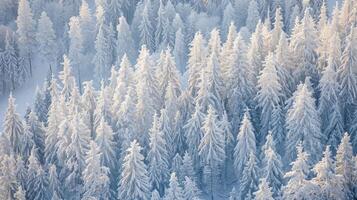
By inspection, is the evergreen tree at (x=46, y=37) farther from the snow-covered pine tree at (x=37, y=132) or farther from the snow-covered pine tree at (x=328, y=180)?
the snow-covered pine tree at (x=328, y=180)

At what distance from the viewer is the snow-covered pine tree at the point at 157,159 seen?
70.5m

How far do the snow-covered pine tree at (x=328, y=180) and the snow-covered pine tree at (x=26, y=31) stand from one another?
63540 mm

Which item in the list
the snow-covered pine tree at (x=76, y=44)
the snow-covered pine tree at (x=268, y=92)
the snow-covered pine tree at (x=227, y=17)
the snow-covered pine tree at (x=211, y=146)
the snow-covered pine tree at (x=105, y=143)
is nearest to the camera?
the snow-covered pine tree at (x=211, y=146)

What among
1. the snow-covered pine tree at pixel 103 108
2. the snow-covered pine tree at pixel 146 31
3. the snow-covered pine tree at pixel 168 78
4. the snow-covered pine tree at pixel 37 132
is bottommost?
the snow-covered pine tree at pixel 37 132

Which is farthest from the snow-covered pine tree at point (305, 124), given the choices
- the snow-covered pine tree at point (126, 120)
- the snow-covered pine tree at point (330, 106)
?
the snow-covered pine tree at point (126, 120)

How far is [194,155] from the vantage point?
73750 mm

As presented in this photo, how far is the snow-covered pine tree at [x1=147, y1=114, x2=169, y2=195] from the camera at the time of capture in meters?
70.5

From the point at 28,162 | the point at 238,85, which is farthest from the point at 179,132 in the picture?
the point at 28,162

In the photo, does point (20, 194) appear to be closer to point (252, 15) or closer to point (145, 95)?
point (145, 95)

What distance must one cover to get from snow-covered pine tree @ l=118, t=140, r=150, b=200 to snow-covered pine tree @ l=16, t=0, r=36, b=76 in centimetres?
4601

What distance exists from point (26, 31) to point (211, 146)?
5074cm

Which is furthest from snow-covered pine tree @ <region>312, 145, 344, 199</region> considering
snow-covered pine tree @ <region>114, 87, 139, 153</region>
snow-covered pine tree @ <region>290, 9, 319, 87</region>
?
snow-covered pine tree @ <region>114, 87, 139, 153</region>

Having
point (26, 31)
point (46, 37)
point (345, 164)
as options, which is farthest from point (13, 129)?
point (345, 164)

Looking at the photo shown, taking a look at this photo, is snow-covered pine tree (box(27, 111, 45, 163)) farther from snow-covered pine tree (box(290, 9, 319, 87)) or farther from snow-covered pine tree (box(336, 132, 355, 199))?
snow-covered pine tree (box(336, 132, 355, 199))
